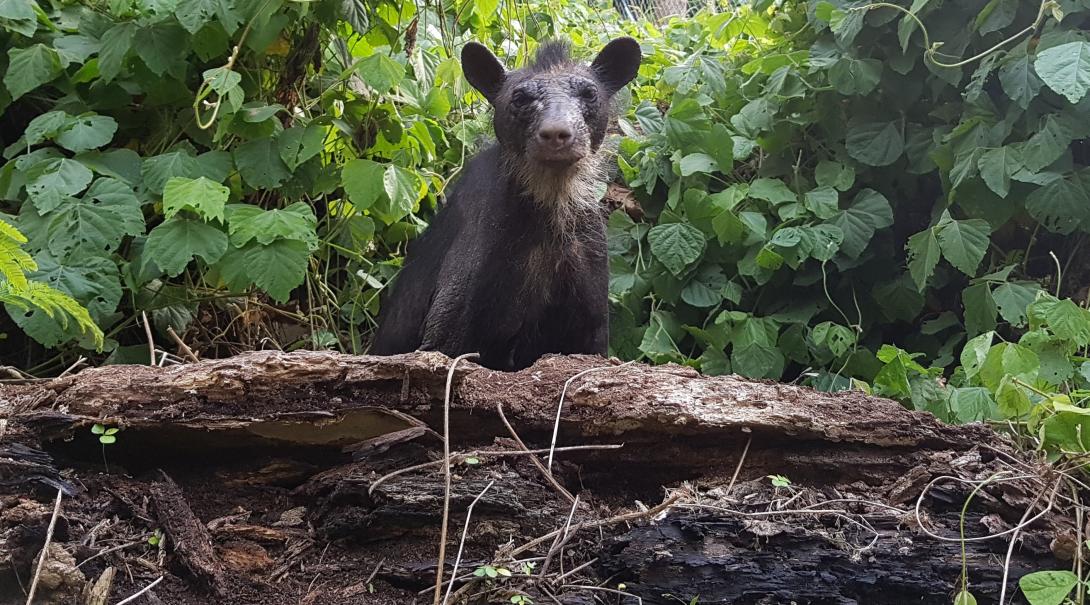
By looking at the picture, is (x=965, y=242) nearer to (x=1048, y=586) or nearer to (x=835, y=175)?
(x=835, y=175)

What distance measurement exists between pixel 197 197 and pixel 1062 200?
437 cm

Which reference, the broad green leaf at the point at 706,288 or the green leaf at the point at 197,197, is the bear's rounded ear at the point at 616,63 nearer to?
the broad green leaf at the point at 706,288

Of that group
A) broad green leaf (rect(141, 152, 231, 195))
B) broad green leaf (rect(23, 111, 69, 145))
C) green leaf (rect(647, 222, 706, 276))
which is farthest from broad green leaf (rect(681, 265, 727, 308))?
broad green leaf (rect(23, 111, 69, 145))

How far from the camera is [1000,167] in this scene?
16.8 ft

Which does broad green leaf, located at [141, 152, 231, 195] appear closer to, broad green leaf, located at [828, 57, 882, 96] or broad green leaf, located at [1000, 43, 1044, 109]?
broad green leaf, located at [828, 57, 882, 96]

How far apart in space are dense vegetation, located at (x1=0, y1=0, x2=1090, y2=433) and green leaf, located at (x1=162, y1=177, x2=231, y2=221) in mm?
15

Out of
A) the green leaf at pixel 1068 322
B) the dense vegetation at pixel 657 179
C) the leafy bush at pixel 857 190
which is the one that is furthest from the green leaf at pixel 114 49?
the green leaf at pixel 1068 322

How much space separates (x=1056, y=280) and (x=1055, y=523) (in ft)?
9.54

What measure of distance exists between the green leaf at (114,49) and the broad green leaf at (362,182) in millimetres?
1241

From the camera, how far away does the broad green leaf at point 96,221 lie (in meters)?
4.64

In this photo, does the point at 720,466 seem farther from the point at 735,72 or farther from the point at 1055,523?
the point at 735,72

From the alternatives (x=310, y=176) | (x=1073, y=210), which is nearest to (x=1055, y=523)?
(x=1073, y=210)

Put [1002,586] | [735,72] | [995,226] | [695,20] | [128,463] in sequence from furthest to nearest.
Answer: [695,20]
[735,72]
[995,226]
[128,463]
[1002,586]

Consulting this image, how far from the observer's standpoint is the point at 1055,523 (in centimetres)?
322
